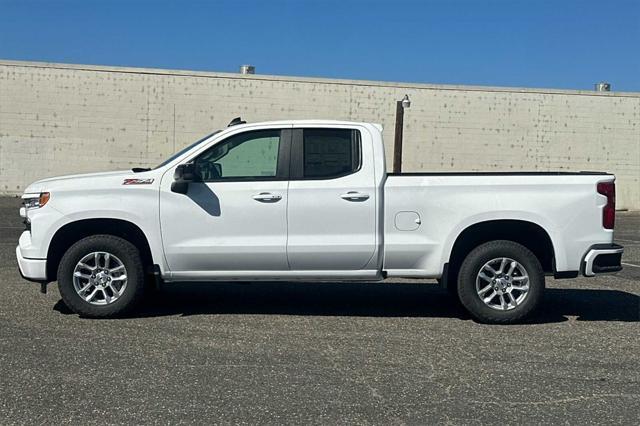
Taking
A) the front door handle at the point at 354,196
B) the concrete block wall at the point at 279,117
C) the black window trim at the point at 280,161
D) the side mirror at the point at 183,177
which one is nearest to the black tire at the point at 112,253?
the side mirror at the point at 183,177

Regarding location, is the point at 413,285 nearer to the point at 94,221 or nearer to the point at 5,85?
the point at 94,221

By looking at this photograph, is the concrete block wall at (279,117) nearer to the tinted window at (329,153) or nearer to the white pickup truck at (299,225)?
the tinted window at (329,153)

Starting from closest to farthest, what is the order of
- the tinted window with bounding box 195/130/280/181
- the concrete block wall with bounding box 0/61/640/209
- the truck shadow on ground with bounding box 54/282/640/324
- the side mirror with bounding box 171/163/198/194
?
the side mirror with bounding box 171/163/198/194 < the tinted window with bounding box 195/130/280/181 < the truck shadow on ground with bounding box 54/282/640/324 < the concrete block wall with bounding box 0/61/640/209

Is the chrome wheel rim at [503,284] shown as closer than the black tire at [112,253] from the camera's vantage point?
No

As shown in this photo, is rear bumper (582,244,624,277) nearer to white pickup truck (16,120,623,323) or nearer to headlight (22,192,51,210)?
white pickup truck (16,120,623,323)

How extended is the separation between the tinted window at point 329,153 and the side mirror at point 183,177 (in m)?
1.13

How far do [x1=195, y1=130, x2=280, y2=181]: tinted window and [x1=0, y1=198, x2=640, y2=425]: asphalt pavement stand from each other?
4.94 feet

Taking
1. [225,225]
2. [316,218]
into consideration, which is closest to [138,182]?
[225,225]

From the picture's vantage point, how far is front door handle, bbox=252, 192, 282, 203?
22.3ft

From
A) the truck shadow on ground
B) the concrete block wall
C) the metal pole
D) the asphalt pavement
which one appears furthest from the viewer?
the metal pole

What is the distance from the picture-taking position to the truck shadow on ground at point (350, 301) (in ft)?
24.5

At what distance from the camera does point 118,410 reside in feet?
14.5

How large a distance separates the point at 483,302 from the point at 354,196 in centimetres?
171

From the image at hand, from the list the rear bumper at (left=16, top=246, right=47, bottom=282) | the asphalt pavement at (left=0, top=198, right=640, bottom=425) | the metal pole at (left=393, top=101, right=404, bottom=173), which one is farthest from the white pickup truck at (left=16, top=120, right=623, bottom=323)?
the metal pole at (left=393, top=101, right=404, bottom=173)
